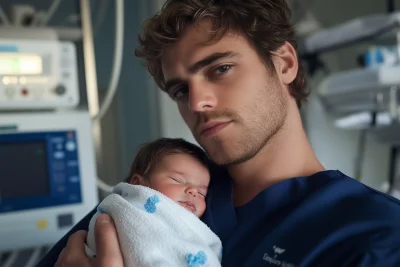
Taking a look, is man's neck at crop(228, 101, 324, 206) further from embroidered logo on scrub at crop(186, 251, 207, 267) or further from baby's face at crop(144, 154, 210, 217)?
embroidered logo on scrub at crop(186, 251, 207, 267)

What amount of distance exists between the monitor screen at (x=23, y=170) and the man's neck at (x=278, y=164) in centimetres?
61

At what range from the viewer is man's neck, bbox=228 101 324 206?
1.02 m

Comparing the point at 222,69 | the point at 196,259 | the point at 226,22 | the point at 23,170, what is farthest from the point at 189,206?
the point at 23,170

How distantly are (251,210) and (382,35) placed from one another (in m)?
0.86

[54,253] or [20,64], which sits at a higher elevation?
[20,64]

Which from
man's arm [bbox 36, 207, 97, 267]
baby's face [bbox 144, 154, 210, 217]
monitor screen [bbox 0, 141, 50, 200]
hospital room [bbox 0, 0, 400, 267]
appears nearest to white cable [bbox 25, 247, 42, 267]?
hospital room [bbox 0, 0, 400, 267]

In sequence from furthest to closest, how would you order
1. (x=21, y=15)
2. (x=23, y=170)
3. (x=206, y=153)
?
(x=21, y=15), (x=23, y=170), (x=206, y=153)

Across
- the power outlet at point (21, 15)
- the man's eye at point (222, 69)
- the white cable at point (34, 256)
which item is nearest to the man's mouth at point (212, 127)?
the man's eye at point (222, 69)

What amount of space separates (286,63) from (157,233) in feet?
1.61

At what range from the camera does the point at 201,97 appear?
37.9 inches

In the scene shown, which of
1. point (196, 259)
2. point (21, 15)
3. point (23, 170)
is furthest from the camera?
point (21, 15)

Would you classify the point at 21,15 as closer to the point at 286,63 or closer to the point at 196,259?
the point at 286,63

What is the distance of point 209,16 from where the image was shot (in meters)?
1.00

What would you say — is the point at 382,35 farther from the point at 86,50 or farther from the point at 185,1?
the point at 86,50
